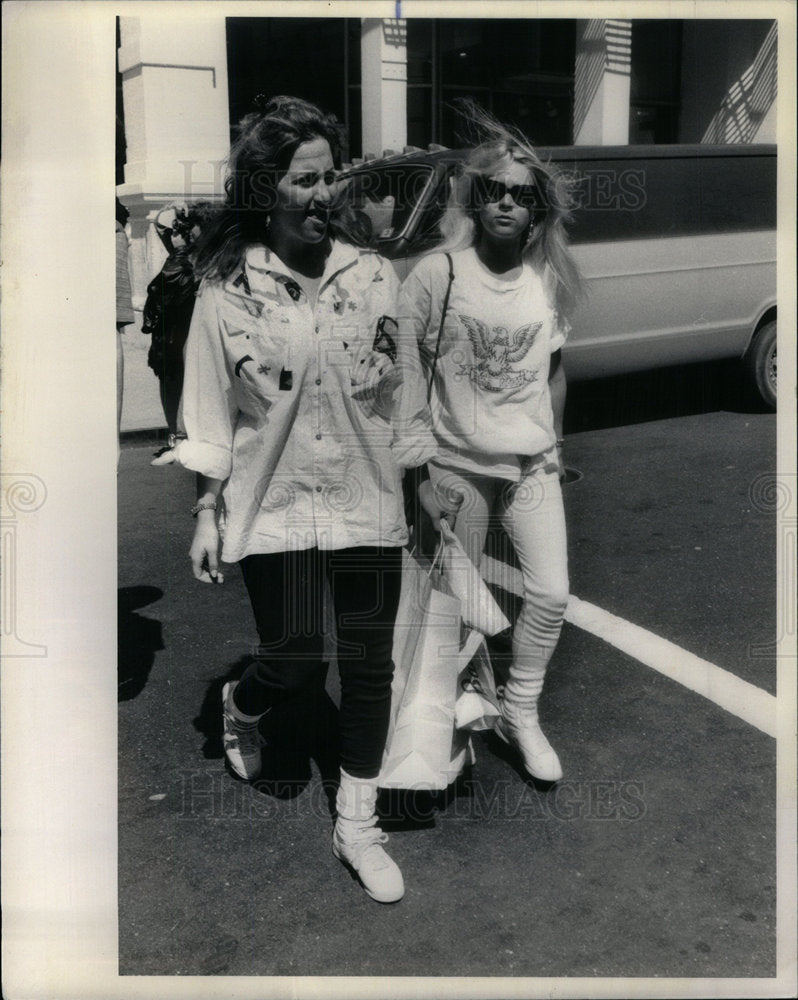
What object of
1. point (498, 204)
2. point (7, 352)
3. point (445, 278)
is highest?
point (498, 204)

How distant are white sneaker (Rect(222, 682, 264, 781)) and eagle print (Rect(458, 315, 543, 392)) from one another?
3.81ft

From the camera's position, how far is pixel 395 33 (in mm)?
3188

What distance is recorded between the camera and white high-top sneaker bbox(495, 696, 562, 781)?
3240 mm

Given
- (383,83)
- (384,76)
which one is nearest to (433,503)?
(384,76)

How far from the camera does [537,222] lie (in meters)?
3.05

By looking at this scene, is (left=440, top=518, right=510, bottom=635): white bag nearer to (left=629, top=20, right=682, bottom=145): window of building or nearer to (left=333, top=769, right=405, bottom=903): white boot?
(left=333, top=769, right=405, bottom=903): white boot

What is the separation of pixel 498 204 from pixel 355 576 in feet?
3.43

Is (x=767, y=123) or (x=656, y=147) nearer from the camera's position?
(x=767, y=123)

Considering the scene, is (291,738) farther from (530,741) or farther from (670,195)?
(670,195)

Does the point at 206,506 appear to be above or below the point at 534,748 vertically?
above

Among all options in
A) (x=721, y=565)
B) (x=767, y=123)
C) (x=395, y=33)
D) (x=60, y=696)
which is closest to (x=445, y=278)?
(x=395, y=33)

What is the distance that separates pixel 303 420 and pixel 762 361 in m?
2.59

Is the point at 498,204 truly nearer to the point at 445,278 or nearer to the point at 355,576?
the point at 445,278

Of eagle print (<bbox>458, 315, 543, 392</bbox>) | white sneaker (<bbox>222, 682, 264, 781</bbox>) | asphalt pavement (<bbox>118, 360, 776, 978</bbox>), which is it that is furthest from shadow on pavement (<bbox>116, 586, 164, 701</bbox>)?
eagle print (<bbox>458, 315, 543, 392</bbox>)
